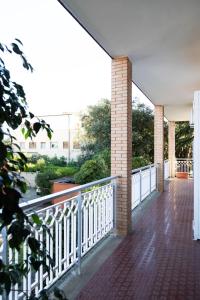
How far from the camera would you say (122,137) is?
16.0 feet

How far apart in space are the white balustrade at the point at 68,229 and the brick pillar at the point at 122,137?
7.3 inches

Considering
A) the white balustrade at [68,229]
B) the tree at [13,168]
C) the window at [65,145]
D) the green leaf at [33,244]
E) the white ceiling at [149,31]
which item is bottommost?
the white balustrade at [68,229]

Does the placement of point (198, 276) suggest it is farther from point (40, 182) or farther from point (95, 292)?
point (40, 182)

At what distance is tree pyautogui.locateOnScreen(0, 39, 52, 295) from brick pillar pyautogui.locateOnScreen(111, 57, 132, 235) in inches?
146

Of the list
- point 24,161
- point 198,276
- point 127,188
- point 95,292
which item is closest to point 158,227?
point 127,188

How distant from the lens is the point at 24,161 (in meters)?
1.15

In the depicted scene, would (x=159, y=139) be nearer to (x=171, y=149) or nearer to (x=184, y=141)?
(x=171, y=149)

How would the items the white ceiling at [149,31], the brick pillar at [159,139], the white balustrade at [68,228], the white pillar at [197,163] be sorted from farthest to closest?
the brick pillar at [159,139] → the white pillar at [197,163] → the white ceiling at [149,31] → the white balustrade at [68,228]

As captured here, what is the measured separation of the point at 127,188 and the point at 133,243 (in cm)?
89

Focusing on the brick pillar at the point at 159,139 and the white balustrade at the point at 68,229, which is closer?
the white balustrade at the point at 68,229

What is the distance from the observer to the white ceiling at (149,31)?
3.22 m

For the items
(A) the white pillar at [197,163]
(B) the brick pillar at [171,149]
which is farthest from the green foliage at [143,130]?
(A) the white pillar at [197,163]

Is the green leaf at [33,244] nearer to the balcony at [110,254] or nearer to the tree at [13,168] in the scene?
the tree at [13,168]

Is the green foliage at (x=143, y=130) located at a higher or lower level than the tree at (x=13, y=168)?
higher
